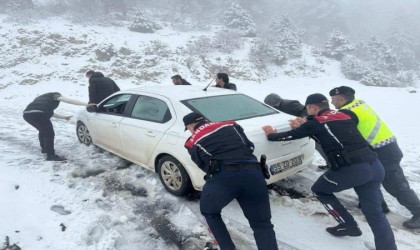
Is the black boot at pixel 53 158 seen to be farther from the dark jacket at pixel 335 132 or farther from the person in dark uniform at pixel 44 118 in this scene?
the dark jacket at pixel 335 132

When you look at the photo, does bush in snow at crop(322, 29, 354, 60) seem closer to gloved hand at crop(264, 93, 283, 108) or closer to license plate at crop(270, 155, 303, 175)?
gloved hand at crop(264, 93, 283, 108)

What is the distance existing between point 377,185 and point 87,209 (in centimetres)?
349

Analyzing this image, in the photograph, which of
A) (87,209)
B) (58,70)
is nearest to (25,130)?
(87,209)

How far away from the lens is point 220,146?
9.66ft

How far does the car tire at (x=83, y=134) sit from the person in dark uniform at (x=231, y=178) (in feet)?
13.8

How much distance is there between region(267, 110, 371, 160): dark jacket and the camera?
10.8 ft

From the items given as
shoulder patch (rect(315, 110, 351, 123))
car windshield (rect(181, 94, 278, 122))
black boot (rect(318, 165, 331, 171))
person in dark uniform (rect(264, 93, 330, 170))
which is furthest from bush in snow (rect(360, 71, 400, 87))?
shoulder patch (rect(315, 110, 351, 123))

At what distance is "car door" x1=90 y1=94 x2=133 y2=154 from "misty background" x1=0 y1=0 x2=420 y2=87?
37.7ft

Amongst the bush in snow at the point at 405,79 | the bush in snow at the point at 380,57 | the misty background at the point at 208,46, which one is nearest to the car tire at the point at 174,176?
the misty background at the point at 208,46

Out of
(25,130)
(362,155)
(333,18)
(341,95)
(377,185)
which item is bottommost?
(25,130)

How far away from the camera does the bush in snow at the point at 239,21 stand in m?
25.5

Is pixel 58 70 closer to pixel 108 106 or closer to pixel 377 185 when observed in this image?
pixel 108 106

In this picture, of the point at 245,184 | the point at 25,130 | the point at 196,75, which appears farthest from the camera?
the point at 196,75

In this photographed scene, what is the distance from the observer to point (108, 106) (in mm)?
5883
